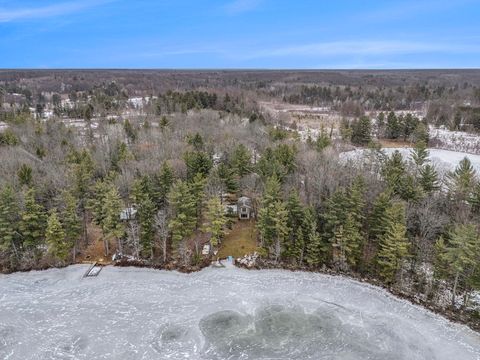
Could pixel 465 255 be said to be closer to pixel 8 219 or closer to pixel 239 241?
pixel 239 241

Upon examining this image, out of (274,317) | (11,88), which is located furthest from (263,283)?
(11,88)

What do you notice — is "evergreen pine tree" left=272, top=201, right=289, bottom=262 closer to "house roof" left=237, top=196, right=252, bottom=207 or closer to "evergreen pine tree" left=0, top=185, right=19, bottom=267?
"house roof" left=237, top=196, right=252, bottom=207

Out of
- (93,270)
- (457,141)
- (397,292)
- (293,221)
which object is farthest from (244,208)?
(457,141)

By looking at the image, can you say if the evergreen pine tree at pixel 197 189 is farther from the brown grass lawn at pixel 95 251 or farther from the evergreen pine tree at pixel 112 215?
the brown grass lawn at pixel 95 251

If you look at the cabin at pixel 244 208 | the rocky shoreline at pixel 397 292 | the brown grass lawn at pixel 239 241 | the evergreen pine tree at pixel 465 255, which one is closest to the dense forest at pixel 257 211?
the evergreen pine tree at pixel 465 255

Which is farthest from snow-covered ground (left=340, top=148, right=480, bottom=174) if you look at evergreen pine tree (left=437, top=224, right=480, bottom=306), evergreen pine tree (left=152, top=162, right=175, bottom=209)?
evergreen pine tree (left=152, top=162, right=175, bottom=209)

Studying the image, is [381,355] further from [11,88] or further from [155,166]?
[11,88]
